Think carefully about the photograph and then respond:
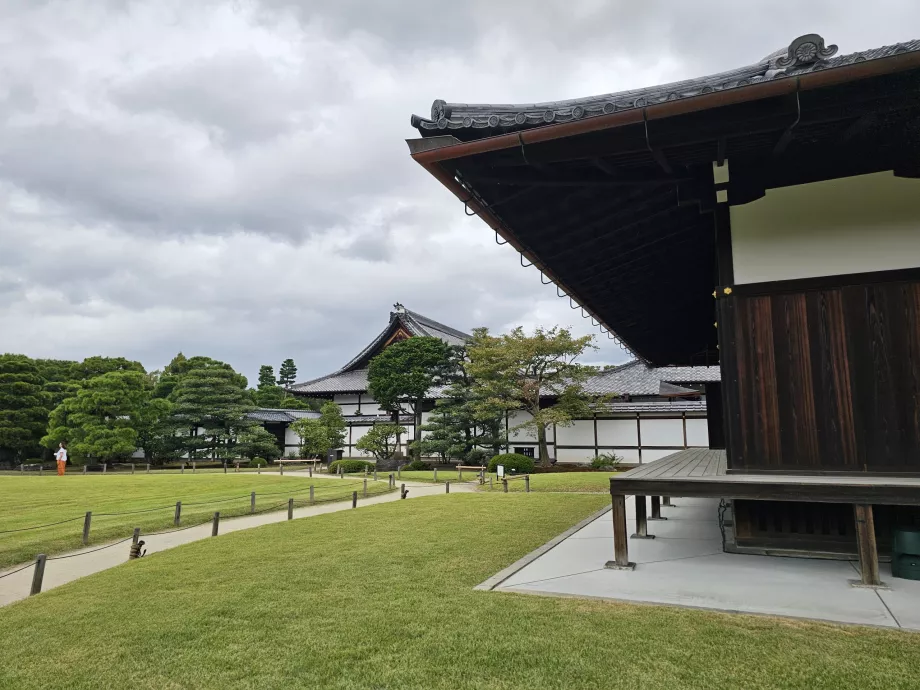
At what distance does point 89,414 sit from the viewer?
28.5m

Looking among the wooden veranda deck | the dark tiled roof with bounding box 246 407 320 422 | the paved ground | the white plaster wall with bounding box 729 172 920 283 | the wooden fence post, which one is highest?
the white plaster wall with bounding box 729 172 920 283

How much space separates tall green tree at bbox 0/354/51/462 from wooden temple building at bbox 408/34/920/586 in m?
34.5

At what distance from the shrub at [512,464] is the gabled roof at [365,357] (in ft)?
41.5

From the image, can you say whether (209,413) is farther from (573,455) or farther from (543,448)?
(573,455)

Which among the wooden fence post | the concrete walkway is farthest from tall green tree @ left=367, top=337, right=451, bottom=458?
the wooden fence post

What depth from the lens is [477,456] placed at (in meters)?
24.4

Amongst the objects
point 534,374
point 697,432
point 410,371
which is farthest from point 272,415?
point 697,432

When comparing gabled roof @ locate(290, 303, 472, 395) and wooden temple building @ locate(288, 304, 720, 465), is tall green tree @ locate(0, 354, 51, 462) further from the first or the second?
wooden temple building @ locate(288, 304, 720, 465)

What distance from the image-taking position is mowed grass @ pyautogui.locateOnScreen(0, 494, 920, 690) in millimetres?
3057

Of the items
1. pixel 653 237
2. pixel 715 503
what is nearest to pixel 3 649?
pixel 653 237

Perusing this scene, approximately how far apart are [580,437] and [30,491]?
19644 mm

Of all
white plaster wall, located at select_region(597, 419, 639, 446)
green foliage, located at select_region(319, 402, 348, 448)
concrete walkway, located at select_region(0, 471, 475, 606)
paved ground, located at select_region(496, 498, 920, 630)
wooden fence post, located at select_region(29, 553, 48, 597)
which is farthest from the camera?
green foliage, located at select_region(319, 402, 348, 448)

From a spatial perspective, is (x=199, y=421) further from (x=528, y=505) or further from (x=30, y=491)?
(x=528, y=505)

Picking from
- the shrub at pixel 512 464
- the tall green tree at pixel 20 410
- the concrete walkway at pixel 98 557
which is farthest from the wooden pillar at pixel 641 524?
the tall green tree at pixel 20 410
